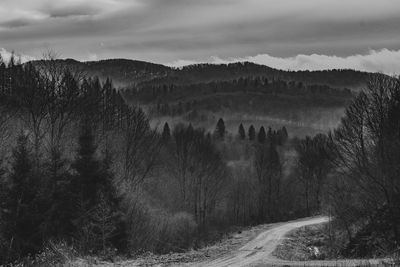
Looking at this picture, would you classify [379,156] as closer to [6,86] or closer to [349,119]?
[349,119]

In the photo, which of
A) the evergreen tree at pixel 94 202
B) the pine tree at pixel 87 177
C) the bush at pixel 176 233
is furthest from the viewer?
the bush at pixel 176 233

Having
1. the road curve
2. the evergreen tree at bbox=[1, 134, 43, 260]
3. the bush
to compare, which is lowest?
the bush

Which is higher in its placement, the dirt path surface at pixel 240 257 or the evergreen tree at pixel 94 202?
the evergreen tree at pixel 94 202

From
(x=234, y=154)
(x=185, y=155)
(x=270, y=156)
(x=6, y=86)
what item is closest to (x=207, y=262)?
(x=6, y=86)

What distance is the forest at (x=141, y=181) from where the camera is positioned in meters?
29.2

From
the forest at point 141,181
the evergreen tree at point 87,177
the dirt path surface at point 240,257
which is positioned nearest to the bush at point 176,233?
the forest at point 141,181

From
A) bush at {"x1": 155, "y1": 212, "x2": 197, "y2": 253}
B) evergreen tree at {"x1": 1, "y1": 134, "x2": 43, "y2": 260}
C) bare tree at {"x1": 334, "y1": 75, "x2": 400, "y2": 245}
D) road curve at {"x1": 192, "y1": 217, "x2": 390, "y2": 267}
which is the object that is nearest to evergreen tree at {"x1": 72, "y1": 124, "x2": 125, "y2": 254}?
evergreen tree at {"x1": 1, "y1": 134, "x2": 43, "y2": 260}

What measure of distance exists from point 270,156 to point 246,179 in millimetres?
5830

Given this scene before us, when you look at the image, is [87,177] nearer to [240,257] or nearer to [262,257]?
[240,257]

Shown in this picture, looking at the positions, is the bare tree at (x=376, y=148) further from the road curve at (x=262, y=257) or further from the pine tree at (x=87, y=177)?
the pine tree at (x=87, y=177)

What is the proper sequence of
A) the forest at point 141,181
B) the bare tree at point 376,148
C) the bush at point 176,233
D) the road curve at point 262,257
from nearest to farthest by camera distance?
the road curve at point 262,257 < the forest at point 141,181 < the bare tree at point 376,148 < the bush at point 176,233

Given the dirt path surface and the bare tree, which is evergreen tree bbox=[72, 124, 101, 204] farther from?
the bare tree

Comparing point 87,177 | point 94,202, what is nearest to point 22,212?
point 94,202

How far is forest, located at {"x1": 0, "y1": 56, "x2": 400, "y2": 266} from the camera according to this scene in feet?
95.8
